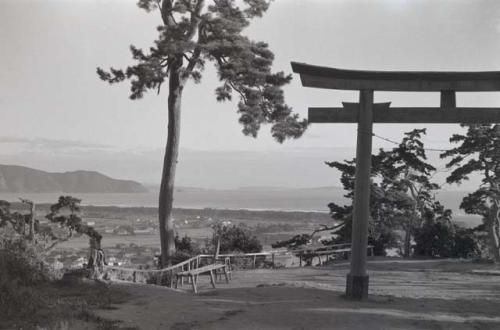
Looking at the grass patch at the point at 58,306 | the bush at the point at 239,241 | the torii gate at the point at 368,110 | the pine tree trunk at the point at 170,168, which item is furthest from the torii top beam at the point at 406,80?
the bush at the point at 239,241

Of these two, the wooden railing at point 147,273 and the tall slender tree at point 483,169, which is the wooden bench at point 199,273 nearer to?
the wooden railing at point 147,273

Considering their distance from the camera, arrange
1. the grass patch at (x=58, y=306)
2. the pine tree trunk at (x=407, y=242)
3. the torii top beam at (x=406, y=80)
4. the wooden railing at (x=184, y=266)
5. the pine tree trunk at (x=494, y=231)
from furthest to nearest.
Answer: the pine tree trunk at (x=407, y=242), the pine tree trunk at (x=494, y=231), the wooden railing at (x=184, y=266), the torii top beam at (x=406, y=80), the grass patch at (x=58, y=306)

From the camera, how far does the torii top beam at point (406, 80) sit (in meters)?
8.52

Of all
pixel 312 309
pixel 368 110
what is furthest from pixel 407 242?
pixel 312 309

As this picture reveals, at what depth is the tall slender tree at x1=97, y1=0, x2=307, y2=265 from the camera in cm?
1522

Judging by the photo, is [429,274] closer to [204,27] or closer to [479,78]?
[479,78]

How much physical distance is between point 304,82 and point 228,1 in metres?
8.27

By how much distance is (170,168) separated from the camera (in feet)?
53.1

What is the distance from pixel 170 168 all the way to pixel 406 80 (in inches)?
360

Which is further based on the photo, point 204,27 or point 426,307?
point 204,27

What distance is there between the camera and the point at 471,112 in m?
8.70

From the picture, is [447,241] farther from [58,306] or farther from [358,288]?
[58,306]

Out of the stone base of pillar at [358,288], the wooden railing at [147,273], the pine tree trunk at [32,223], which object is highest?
the pine tree trunk at [32,223]

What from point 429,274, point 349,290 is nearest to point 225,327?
point 349,290
